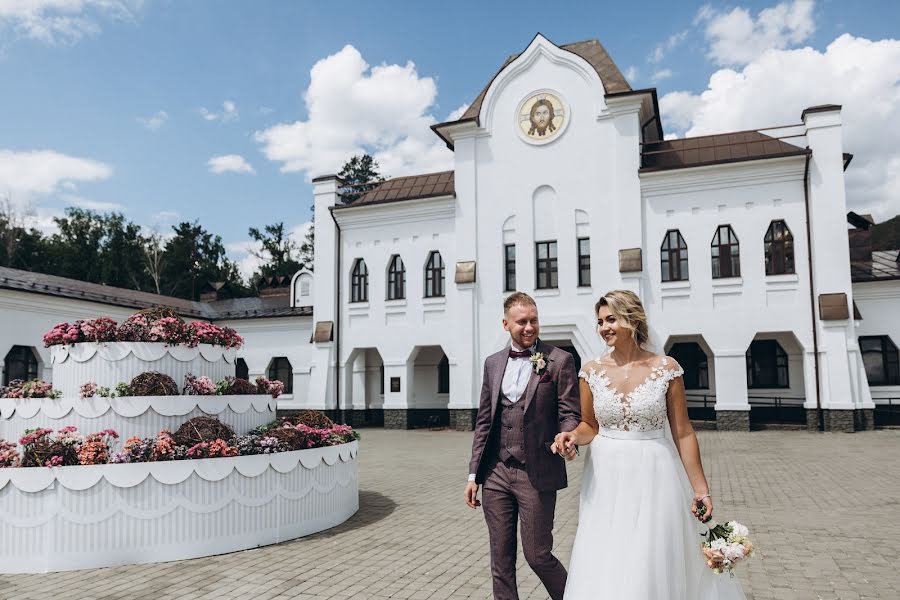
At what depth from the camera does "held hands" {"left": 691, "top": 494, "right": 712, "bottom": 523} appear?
11.5ft

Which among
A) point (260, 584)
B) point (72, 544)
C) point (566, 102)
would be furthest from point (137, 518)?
point (566, 102)

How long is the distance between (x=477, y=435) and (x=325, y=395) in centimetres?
2253

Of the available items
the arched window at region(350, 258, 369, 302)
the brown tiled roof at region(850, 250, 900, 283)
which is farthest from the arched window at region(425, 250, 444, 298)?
the brown tiled roof at region(850, 250, 900, 283)

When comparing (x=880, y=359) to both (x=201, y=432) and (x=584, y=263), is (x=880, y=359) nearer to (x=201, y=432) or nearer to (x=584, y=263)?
(x=584, y=263)

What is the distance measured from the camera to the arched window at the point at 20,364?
870 inches

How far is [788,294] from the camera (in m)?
20.7

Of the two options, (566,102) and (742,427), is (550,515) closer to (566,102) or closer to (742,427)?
(742,427)

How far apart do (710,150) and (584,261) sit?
5.91m

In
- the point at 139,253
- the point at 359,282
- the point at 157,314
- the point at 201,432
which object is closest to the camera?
the point at 201,432

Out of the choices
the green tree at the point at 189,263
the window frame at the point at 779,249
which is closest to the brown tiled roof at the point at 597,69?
the window frame at the point at 779,249

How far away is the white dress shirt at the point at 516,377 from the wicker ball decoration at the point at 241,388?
5093 millimetres

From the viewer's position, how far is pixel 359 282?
87.1 feet

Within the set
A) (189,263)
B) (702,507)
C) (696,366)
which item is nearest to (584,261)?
(696,366)

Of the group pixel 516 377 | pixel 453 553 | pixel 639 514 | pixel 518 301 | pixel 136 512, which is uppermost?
pixel 518 301
